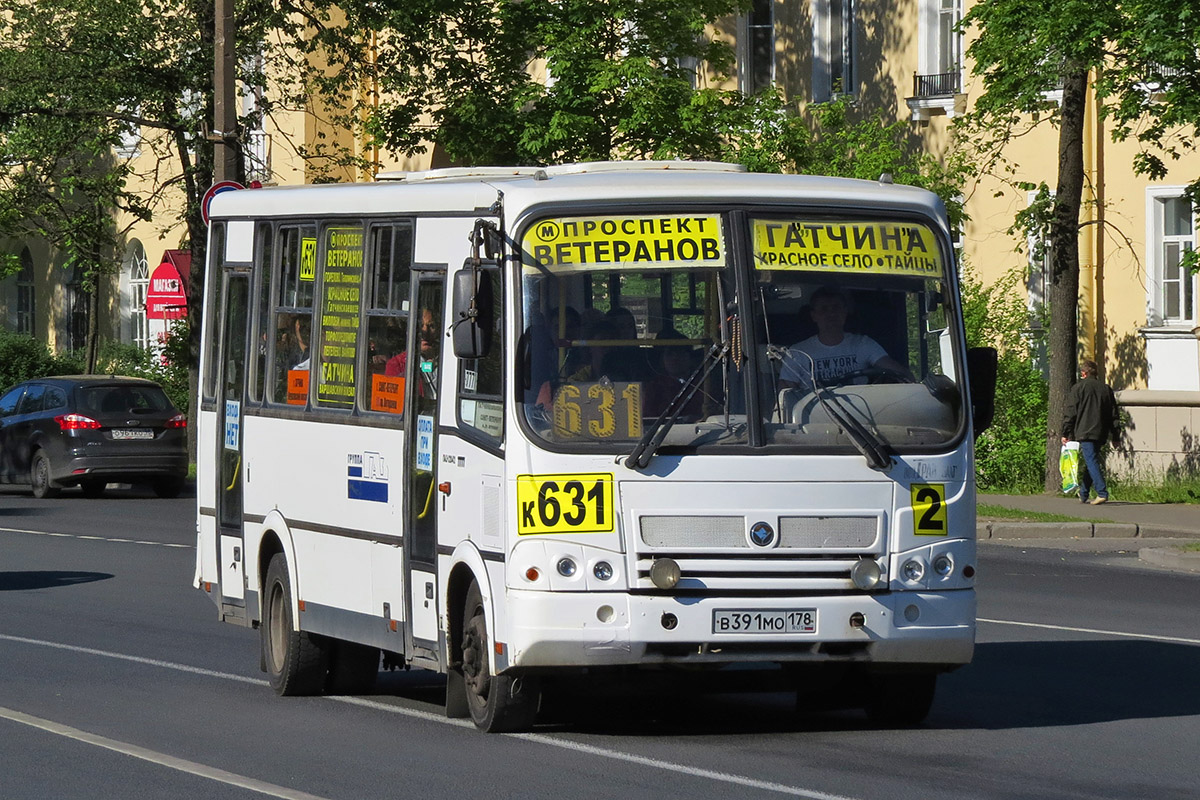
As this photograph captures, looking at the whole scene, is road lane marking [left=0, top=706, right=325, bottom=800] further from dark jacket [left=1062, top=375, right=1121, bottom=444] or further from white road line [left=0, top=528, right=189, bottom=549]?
dark jacket [left=1062, top=375, right=1121, bottom=444]

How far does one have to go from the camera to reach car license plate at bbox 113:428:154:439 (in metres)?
30.9

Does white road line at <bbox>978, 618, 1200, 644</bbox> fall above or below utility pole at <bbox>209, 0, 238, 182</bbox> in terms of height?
below

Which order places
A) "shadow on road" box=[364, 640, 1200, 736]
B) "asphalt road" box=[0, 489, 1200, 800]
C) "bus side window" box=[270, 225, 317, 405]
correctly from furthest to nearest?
"bus side window" box=[270, 225, 317, 405] < "shadow on road" box=[364, 640, 1200, 736] < "asphalt road" box=[0, 489, 1200, 800]

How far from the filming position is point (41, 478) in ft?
103

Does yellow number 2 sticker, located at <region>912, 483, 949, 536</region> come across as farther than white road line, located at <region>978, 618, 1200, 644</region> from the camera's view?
No

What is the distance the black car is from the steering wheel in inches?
865

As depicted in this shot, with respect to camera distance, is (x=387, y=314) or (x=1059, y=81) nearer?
(x=387, y=314)

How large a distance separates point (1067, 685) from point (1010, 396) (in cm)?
1939

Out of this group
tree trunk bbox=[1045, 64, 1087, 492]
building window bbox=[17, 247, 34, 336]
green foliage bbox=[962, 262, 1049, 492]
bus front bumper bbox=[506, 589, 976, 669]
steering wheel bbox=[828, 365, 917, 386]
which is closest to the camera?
bus front bumper bbox=[506, 589, 976, 669]

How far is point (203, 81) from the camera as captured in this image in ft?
113

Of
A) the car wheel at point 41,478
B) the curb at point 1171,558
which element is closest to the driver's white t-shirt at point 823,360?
the curb at point 1171,558

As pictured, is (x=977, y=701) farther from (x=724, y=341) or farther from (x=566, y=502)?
(x=566, y=502)

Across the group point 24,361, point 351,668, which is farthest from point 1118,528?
point 24,361

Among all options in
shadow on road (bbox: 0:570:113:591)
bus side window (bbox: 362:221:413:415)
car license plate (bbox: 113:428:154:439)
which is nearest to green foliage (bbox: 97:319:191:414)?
car license plate (bbox: 113:428:154:439)
